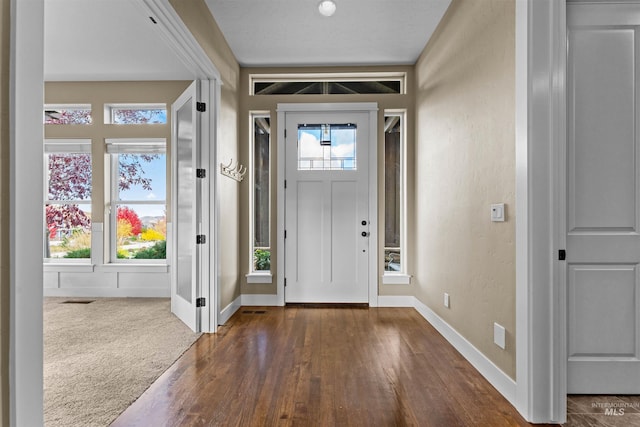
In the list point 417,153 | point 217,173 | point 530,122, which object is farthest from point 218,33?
point 530,122

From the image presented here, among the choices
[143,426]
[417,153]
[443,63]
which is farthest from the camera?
[417,153]

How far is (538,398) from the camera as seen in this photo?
1.81 meters

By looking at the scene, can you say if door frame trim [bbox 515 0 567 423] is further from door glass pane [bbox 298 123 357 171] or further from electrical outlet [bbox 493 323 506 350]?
door glass pane [bbox 298 123 357 171]

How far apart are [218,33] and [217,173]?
1360mm

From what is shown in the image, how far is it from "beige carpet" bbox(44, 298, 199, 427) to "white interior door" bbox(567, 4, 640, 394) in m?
2.63

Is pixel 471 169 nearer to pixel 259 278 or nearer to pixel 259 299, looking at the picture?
pixel 259 278

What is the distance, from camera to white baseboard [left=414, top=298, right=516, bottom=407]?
6.66 feet

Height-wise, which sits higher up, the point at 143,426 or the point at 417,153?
the point at 417,153

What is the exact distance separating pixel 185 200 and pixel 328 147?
68.9 inches

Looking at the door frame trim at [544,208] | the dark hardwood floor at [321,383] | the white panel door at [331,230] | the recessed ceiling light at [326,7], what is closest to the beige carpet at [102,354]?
the dark hardwood floor at [321,383]

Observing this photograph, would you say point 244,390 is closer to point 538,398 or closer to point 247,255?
point 538,398

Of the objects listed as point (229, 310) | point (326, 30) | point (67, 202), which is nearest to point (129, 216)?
point (67, 202)

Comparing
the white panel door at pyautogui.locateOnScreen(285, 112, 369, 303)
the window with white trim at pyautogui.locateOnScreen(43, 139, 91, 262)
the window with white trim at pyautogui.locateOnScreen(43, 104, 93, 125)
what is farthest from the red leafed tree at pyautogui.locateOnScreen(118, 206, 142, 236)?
the white panel door at pyautogui.locateOnScreen(285, 112, 369, 303)
